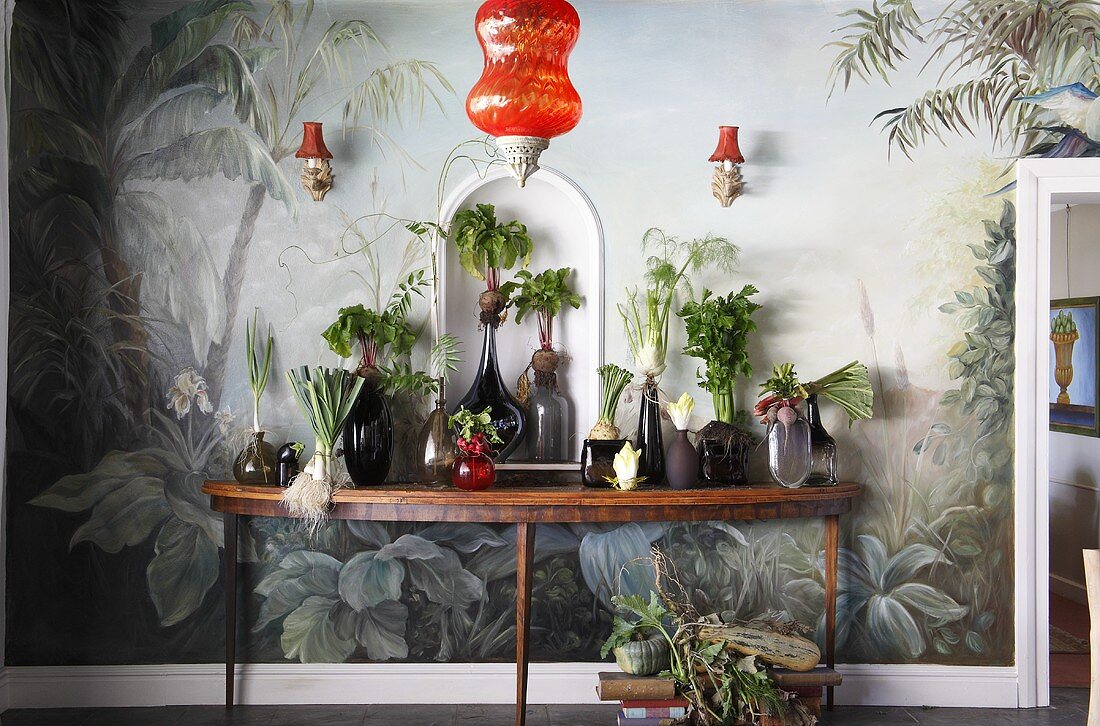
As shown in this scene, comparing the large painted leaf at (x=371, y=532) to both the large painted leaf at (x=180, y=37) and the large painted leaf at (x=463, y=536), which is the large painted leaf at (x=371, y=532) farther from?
the large painted leaf at (x=180, y=37)

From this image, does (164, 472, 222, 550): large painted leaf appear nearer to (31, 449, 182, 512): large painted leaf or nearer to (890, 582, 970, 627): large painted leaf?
(31, 449, 182, 512): large painted leaf

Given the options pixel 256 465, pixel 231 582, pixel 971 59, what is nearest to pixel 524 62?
pixel 256 465

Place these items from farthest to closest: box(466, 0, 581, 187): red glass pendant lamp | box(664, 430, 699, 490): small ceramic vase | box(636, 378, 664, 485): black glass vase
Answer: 1. box(636, 378, 664, 485): black glass vase
2. box(664, 430, 699, 490): small ceramic vase
3. box(466, 0, 581, 187): red glass pendant lamp

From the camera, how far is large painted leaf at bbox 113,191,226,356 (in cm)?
382

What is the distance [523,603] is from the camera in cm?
339

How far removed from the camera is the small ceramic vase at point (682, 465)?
3.56 meters

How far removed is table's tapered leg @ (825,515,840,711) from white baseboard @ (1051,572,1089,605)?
2.74m

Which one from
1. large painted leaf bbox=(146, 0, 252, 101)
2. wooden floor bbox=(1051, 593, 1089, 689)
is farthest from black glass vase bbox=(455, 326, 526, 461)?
wooden floor bbox=(1051, 593, 1089, 689)

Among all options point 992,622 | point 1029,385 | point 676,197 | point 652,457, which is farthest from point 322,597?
point 1029,385

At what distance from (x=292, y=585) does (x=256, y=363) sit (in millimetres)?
944

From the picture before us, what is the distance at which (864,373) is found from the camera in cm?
381

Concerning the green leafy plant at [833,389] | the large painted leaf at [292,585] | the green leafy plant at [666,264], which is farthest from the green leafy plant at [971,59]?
the large painted leaf at [292,585]

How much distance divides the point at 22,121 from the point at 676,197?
2.72 m

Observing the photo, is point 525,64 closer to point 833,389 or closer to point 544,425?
point 544,425
